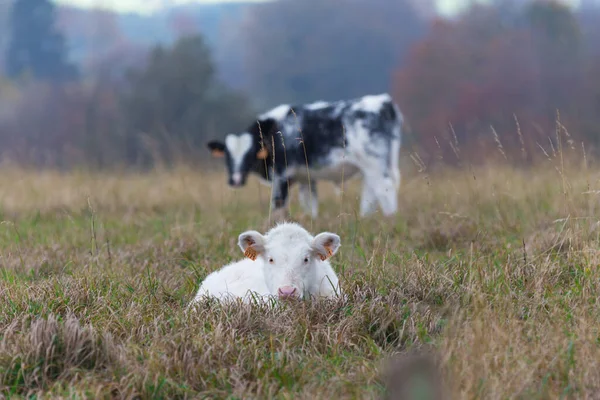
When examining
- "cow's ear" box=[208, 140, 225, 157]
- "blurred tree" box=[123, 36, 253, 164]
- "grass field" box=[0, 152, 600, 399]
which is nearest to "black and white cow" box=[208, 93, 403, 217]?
"cow's ear" box=[208, 140, 225, 157]

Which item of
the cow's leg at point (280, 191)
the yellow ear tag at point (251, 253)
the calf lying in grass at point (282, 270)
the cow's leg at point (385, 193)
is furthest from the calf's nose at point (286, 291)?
the cow's leg at point (280, 191)

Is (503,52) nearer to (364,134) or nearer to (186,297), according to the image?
(364,134)

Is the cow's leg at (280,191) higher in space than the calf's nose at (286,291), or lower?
lower

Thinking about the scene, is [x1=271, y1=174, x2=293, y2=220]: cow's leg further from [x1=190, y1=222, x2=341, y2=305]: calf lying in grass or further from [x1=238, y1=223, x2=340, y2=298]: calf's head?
[x1=238, y1=223, x2=340, y2=298]: calf's head

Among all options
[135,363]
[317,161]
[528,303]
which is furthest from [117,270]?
[317,161]

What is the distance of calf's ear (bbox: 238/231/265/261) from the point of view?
5277mm

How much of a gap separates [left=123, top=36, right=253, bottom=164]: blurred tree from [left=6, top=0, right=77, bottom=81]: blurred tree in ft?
38.4

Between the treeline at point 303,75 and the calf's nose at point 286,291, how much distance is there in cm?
2064

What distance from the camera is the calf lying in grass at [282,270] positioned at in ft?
16.4

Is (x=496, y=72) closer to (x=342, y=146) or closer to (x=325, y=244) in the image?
(x=342, y=146)

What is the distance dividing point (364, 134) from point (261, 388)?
262 inches

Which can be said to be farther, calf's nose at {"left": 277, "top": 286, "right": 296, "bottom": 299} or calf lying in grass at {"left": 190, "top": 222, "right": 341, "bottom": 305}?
calf lying in grass at {"left": 190, "top": 222, "right": 341, "bottom": 305}

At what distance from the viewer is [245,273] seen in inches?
220

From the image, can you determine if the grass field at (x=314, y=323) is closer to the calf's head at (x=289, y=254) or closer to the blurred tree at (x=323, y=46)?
the calf's head at (x=289, y=254)
